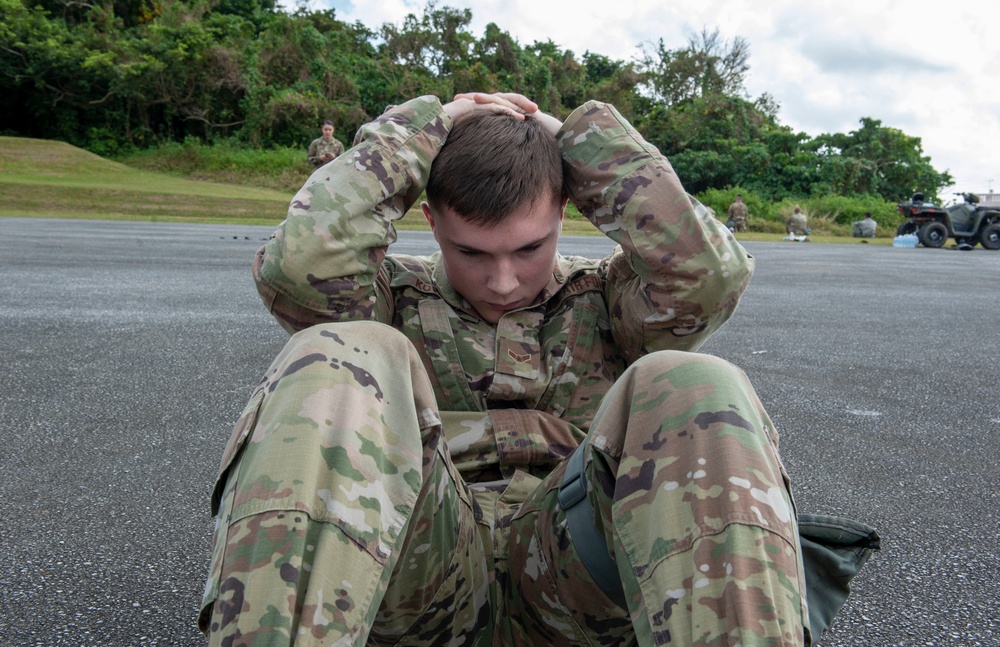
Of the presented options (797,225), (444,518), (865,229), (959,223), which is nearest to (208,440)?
(444,518)

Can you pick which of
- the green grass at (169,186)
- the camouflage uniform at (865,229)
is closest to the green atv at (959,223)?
the green grass at (169,186)

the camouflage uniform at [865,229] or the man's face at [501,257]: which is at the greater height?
the man's face at [501,257]

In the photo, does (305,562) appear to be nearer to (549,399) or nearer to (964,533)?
(549,399)

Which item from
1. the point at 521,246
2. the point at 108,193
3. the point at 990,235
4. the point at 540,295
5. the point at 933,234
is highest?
the point at 521,246

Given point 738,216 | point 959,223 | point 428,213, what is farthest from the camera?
point 738,216

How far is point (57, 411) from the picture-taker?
340cm

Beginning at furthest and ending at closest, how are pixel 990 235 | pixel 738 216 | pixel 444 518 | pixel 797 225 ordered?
1. pixel 738 216
2. pixel 797 225
3. pixel 990 235
4. pixel 444 518

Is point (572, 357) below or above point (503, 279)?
below

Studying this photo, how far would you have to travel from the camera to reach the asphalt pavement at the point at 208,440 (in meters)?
1.98

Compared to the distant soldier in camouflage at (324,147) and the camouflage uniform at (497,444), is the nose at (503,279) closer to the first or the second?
the camouflage uniform at (497,444)

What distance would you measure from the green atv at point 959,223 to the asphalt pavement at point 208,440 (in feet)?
47.8

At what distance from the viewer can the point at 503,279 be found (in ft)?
6.13

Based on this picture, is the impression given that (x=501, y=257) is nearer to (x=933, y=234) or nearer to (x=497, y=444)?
(x=497, y=444)

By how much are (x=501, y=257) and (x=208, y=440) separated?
5.83ft
